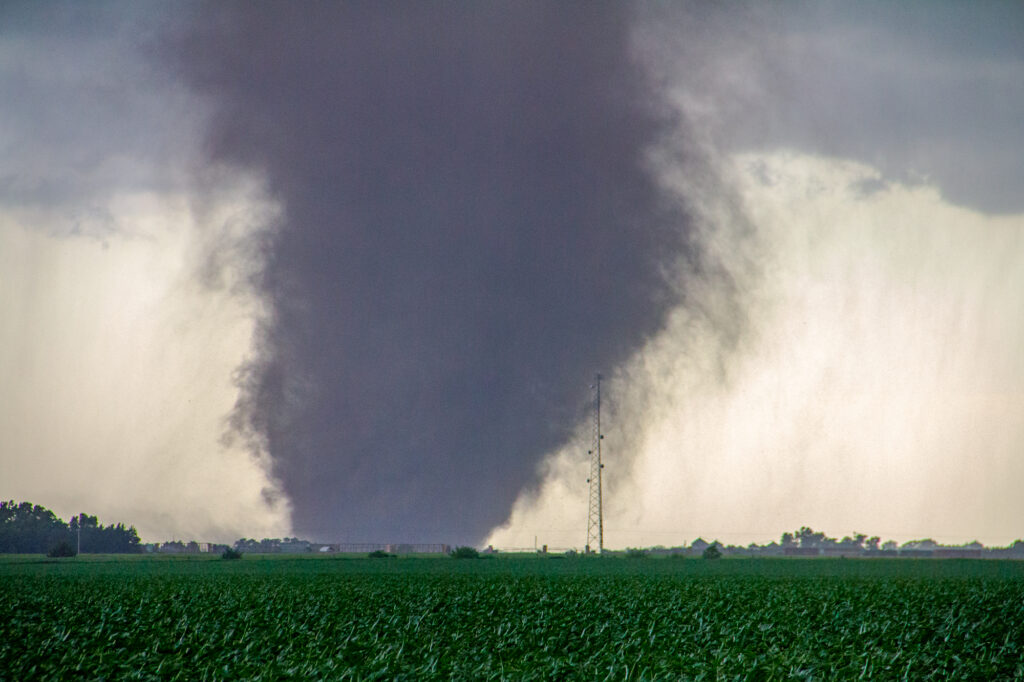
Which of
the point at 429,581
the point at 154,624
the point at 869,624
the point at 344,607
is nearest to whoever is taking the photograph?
the point at 154,624

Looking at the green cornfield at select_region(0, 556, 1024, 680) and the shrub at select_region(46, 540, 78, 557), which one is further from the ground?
the green cornfield at select_region(0, 556, 1024, 680)

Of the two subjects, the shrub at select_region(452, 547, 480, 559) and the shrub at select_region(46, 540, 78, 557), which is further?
the shrub at select_region(46, 540, 78, 557)

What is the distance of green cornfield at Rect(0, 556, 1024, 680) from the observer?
71.0ft

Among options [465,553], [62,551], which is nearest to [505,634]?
[465,553]

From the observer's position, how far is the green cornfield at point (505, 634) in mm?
21639

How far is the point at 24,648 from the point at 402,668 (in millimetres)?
10569

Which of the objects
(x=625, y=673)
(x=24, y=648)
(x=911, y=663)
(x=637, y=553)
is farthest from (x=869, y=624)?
(x=637, y=553)

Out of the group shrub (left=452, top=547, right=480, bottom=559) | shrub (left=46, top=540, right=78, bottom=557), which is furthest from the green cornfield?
→ shrub (left=46, top=540, right=78, bottom=557)

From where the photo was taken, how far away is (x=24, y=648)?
78.5ft

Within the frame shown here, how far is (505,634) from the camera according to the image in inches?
1116

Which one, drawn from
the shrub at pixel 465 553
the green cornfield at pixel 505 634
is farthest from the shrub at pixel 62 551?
the green cornfield at pixel 505 634

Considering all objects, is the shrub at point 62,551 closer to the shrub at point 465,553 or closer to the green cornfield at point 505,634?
the shrub at point 465,553

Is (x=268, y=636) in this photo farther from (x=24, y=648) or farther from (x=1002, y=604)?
(x=1002, y=604)

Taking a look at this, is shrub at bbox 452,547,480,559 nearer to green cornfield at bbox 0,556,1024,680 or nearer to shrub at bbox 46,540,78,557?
shrub at bbox 46,540,78,557
